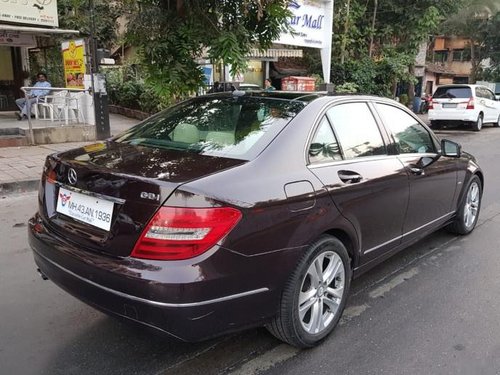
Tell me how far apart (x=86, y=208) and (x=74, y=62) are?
1078 centimetres

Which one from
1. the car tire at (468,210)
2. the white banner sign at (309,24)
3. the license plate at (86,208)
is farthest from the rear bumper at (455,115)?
the license plate at (86,208)

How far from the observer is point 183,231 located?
91.9 inches

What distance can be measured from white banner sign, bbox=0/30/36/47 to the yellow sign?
2987mm

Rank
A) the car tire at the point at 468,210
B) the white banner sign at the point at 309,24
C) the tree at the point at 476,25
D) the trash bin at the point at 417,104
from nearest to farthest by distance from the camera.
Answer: the car tire at the point at 468,210
the white banner sign at the point at 309,24
the trash bin at the point at 417,104
the tree at the point at 476,25

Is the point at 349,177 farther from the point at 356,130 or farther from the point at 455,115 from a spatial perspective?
the point at 455,115

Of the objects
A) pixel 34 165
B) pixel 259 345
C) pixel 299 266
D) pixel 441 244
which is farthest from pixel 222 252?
pixel 34 165

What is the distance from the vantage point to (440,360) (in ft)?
9.41

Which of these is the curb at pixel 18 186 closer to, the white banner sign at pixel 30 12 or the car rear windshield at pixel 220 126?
the car rear windshield at pixel 220 126

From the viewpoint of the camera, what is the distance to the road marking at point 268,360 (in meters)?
2.73

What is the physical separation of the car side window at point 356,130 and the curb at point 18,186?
547 cm

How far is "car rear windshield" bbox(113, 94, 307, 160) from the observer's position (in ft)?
9.53

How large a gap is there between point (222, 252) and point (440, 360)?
1532 millimetres

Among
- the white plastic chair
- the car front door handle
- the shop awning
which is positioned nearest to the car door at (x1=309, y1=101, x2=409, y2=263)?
the car front door handle

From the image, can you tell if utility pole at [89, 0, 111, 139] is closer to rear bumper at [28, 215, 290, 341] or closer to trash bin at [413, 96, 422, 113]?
rear bumper at [28, 215, 290, 341]
